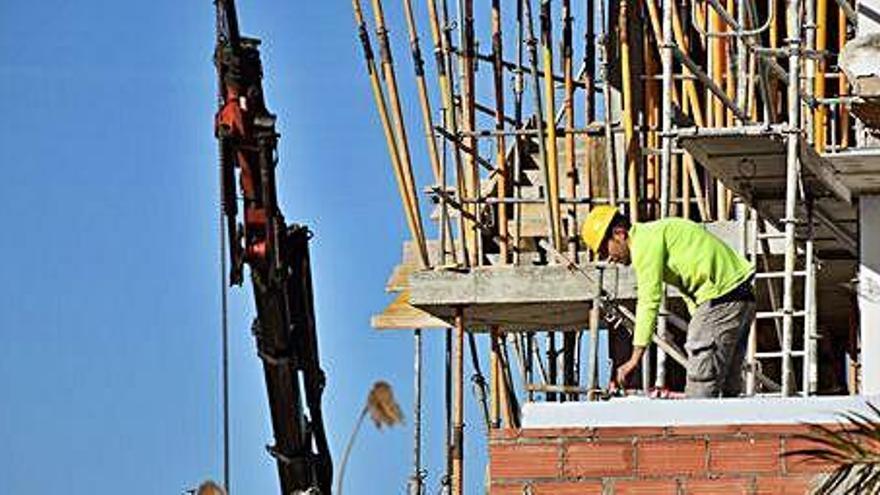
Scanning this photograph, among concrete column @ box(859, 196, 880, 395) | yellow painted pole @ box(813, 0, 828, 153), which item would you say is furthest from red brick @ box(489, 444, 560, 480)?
yellow painted pole @ box(813, 0, 828, 153)

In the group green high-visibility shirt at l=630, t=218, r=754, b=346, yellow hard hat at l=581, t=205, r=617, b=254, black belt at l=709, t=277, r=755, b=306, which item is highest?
yellow hard hat at l=581, t=205, r=617, b=254

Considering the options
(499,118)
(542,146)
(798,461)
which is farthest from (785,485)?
(499,118)

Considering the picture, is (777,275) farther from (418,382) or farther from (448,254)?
(418,382)

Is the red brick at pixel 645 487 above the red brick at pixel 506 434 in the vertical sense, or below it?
below

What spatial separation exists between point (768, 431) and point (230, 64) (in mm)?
7084

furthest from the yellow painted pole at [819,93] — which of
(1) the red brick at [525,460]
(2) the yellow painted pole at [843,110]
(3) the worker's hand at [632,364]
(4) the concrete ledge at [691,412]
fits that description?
(1) the red brick at [525,460]

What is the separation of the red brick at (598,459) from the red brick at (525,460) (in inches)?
2.3

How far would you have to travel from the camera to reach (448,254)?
18188 millimetres

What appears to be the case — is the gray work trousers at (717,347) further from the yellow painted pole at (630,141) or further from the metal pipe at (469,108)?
the metal pipe at (469,108)

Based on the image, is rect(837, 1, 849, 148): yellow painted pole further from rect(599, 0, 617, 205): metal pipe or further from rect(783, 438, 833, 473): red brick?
rect(783, 438, 833, 473): red brick

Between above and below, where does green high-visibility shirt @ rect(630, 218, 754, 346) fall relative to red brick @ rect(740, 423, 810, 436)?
above

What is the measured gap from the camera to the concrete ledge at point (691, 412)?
40.6 ft

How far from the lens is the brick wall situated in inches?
486

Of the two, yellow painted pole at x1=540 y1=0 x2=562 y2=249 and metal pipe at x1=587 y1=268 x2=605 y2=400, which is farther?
yellow painted pole at x1=540 y1=0 x2=562 y2=249
